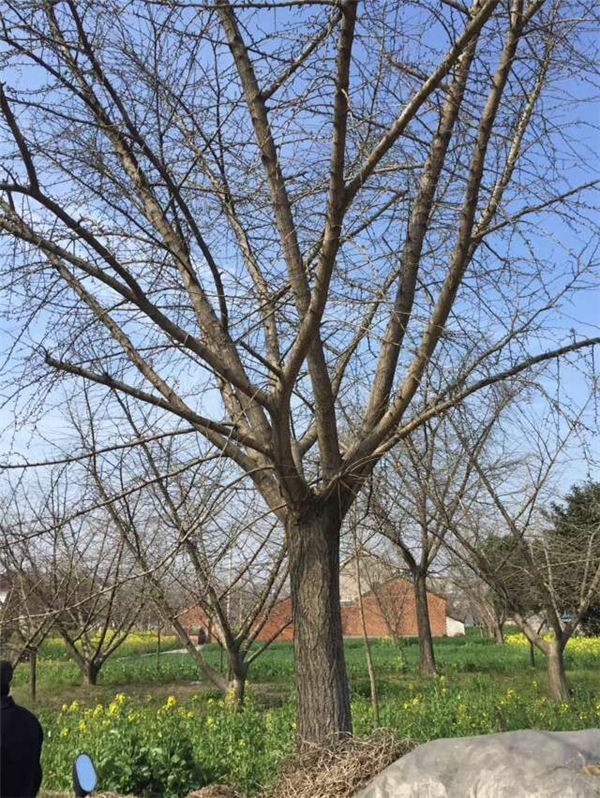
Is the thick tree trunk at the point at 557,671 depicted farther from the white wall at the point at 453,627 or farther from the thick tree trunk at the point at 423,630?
the white wall at the point at 453,627

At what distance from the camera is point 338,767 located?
14.4 ft

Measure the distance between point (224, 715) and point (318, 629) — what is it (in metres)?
4.70

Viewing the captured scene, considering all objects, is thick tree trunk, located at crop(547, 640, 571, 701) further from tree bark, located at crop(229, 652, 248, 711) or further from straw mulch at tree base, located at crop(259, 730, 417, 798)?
straw mulch at tree base, located at crop(259, 730, 417, 798)

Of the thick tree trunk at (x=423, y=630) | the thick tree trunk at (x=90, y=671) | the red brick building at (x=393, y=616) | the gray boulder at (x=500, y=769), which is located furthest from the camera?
the red brick building at (x=393, y=616)

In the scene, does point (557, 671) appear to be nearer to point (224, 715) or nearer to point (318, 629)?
point (224, 715)

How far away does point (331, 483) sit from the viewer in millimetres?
4844

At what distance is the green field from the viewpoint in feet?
19.4

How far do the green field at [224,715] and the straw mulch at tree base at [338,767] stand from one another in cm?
41

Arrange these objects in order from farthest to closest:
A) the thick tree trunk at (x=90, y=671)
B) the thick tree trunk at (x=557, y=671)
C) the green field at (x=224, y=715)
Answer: the thick tree trunk at (x=90, y=671) < the thick tree trunk at (x=557, y=671) < the green field at (x=224, y=715)

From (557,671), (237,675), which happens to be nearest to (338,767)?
(237,675)

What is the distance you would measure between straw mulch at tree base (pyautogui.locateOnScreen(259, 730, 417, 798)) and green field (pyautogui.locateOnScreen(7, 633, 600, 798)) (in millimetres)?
410

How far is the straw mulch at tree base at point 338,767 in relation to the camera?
4.28m

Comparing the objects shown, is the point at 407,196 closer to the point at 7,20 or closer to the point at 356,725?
the point at 7,20

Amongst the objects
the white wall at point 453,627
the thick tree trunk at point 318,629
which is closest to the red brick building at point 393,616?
the white wall at point 453,627
